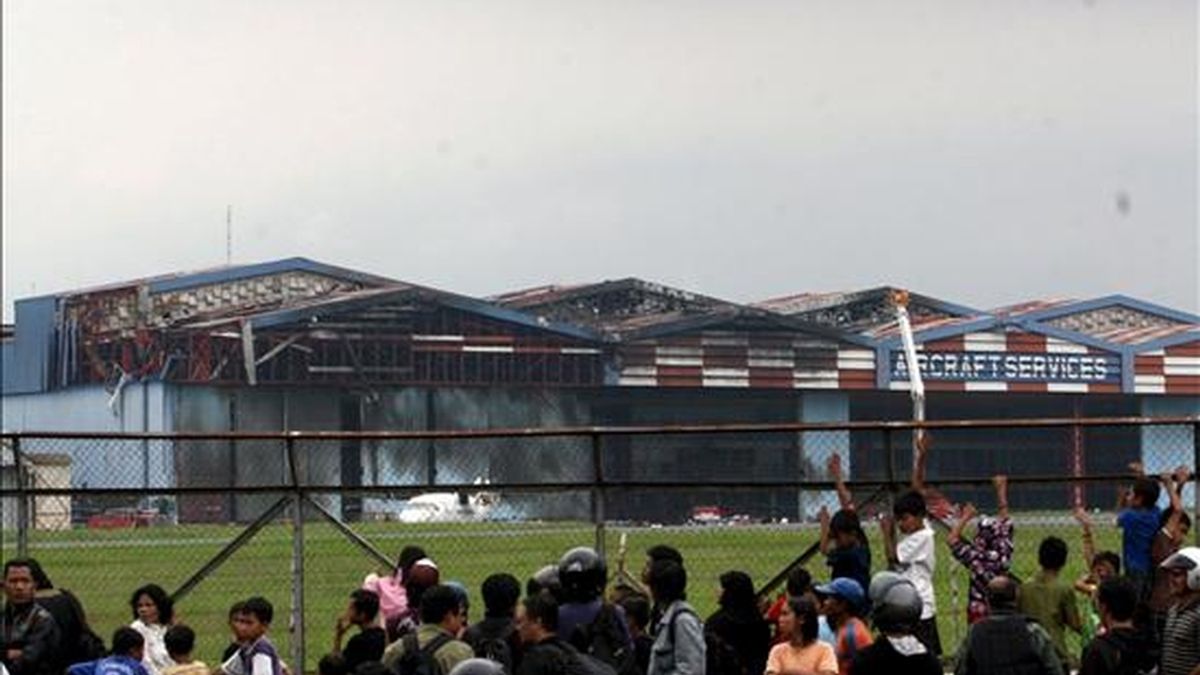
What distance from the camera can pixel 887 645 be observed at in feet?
39.9

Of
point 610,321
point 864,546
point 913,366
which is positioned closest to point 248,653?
point 864,546

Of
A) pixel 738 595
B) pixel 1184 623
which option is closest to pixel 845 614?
pixel 738 595

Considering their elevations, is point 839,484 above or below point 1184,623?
above

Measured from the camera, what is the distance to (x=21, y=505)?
66.4ft

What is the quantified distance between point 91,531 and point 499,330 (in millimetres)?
50464

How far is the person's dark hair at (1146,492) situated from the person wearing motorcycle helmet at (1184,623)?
382 cm

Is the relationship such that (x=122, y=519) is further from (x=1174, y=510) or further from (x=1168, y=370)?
(x=1168, y=370)

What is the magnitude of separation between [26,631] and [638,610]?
12.1 ft

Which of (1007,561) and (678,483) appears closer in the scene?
(1007,561)

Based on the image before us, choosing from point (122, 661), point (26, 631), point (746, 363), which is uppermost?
point (746, 363)

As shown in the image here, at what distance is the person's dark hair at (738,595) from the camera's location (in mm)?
14492

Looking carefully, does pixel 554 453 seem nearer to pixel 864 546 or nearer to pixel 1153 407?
pixel 864 546

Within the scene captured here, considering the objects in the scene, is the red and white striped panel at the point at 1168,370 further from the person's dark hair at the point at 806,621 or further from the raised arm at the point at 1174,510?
the person's dark hair at the point at 806,621

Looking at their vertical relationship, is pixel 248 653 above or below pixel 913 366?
below
